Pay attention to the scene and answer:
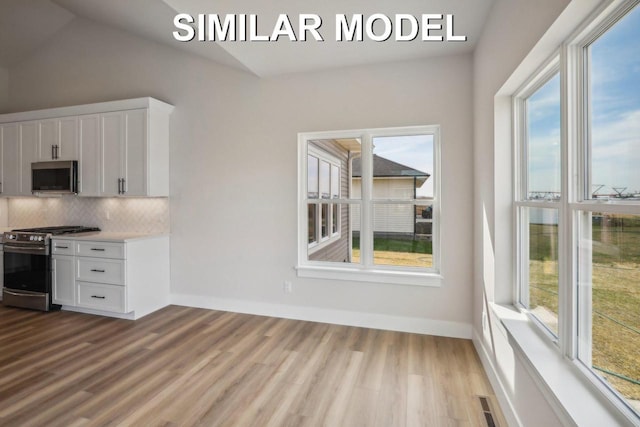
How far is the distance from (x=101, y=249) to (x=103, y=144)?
1273mm

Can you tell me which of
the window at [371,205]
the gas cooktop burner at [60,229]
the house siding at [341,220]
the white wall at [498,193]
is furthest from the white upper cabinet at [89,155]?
the white wall at [498,193]

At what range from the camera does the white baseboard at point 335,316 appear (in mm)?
3168

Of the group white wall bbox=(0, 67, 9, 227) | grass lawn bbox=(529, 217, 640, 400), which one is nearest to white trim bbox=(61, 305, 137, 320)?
white wall bbox=(0, 67, 9, 227)

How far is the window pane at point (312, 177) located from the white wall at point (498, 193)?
1.62 meters

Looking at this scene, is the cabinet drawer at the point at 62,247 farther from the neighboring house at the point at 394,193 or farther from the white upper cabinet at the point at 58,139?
the neighboring house at the point at 394,193

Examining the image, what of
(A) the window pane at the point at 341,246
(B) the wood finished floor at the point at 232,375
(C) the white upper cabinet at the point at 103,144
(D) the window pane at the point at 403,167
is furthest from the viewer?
(C) the white upper cabinet at the point at 103,144

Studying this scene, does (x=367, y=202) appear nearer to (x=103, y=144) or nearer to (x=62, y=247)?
(x=103, y=144)

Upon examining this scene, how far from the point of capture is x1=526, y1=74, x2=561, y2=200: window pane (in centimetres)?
168

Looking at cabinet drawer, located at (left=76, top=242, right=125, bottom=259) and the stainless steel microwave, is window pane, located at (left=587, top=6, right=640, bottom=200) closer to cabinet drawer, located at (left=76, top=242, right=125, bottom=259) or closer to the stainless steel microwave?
cabinet drawer, located at (left=76, top=242, right=125, bottom=259)

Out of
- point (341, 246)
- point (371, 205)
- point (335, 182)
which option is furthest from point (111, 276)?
point (371, 205)

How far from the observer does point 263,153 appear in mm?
3695

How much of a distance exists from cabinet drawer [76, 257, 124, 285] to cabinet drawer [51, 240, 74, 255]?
0.59 ft

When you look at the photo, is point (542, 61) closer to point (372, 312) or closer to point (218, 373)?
point (372, 312)

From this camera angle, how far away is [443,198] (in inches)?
125
